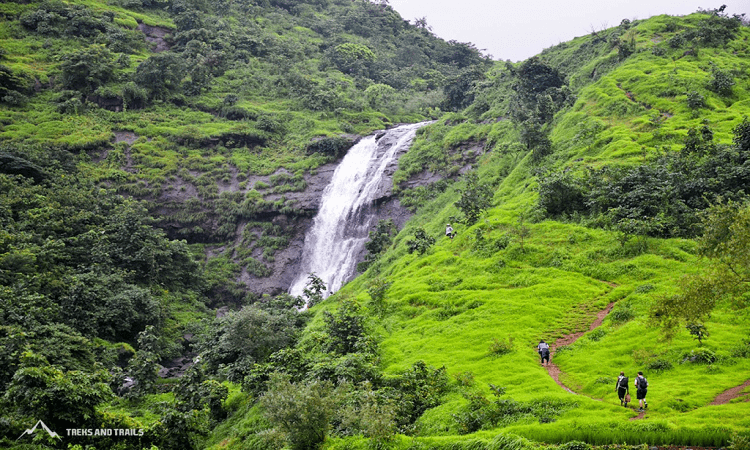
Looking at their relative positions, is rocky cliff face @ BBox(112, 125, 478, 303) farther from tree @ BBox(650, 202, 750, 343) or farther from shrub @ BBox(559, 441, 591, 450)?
shrub @ BBox(559, 441, 591, 450)

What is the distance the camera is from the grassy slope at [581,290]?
13.3 meters

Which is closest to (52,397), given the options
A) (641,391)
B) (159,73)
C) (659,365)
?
(641,391)

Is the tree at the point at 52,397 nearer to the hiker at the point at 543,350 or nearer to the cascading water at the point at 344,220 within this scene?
the hiker at the point at 543,350

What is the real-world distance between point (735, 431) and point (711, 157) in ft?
63.0

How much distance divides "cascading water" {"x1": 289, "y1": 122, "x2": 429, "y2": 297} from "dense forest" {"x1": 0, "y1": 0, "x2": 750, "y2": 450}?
2495mm

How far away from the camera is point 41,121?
1944 inches

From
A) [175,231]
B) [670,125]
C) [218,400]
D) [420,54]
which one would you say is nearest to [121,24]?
[175,231]

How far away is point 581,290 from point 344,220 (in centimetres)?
2946

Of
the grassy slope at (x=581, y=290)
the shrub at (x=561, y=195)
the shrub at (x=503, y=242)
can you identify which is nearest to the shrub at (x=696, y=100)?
the grassy slope at (x=581, y=290)

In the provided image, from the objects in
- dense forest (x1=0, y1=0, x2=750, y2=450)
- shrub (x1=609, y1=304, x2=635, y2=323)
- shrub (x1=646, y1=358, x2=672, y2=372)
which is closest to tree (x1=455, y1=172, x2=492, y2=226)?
dense forest (x1=0, y1=0, x2=750, y2=450)

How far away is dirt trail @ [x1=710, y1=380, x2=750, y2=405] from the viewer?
1222 cm

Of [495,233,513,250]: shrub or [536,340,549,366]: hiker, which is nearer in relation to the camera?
[536,340,549,366]: hiker

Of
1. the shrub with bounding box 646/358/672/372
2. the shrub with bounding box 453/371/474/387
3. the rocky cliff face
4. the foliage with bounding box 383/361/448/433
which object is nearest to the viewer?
the shrub with bounding box 646/358/672/372

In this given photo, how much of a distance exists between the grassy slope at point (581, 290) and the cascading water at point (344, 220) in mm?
7259
